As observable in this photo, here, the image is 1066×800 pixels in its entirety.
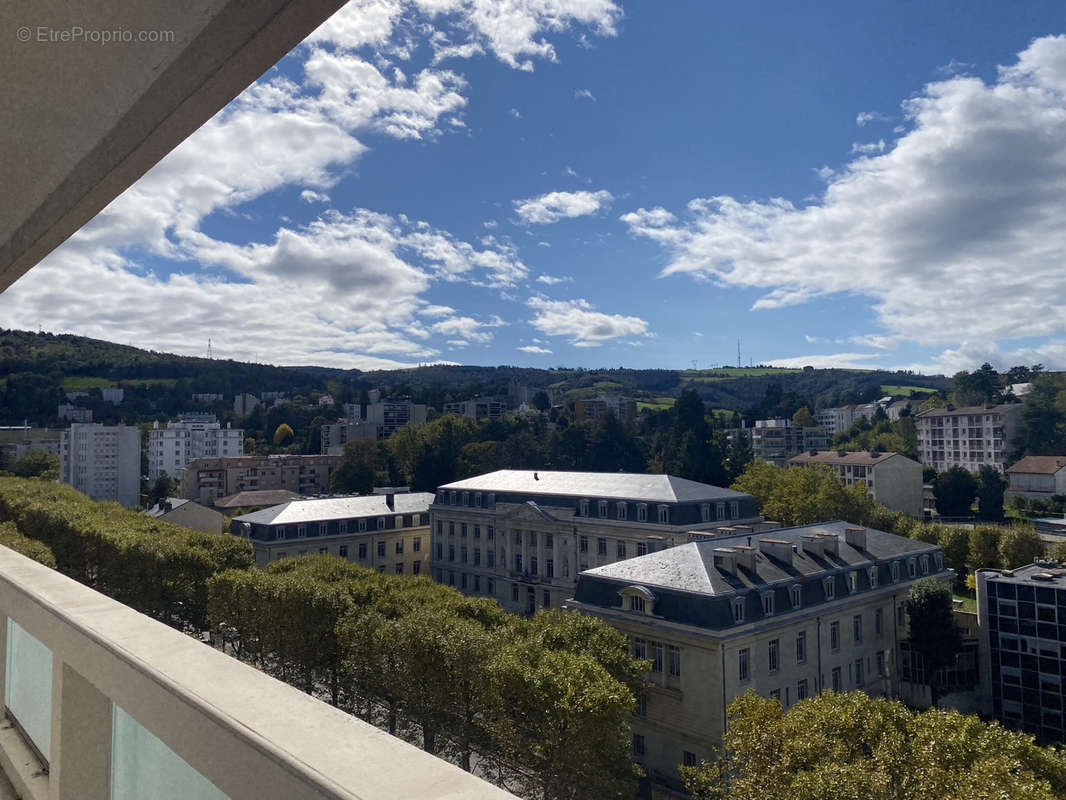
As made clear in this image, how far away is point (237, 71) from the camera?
1.91 m

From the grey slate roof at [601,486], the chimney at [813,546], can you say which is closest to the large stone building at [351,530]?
the grey slate roof at [601,486]

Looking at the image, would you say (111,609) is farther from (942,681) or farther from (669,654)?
(942,681)

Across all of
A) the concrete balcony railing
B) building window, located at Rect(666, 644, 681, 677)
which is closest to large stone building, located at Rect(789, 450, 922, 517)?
building window, located at Rect(666, 644, 681, 677)

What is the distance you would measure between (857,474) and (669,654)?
48335 mm

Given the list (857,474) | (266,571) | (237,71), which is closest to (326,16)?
(237,71)

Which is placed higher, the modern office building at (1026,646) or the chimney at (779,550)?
the chimney at (779,550)

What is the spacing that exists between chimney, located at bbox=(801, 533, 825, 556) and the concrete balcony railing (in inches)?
945

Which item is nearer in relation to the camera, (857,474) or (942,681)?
(942,681)

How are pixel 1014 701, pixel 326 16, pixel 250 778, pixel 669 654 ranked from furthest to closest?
pixel 1014 701, pixel 669 654, pixel 326 16, pixel 250 778

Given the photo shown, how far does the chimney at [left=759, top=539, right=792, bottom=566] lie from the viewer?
2225 centimetres

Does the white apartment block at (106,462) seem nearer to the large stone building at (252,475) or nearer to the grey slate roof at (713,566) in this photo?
the large stone building at (252,475)

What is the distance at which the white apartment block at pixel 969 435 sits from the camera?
233ft

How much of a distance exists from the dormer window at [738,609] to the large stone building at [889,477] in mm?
42680

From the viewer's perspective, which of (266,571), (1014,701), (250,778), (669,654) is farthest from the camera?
(1014,701)
